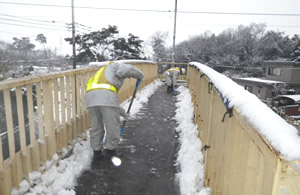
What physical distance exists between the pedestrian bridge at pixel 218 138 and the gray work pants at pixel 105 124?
0.42m

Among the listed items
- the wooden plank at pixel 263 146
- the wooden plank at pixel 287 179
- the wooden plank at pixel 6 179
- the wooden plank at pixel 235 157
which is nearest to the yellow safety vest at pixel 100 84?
the wooden plank at pixel 6 179

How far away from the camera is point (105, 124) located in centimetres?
337

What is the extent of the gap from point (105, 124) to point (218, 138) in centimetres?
173

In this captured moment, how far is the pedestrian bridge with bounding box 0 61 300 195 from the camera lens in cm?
88

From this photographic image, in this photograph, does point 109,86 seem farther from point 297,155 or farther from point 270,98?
point 270,98

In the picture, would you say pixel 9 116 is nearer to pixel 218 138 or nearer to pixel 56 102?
pixel 56 102

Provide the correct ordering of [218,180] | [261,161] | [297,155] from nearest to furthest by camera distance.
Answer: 1. [297,155]
2. [261,161]
3. [218,180]

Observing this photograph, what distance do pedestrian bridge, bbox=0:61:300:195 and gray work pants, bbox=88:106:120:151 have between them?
42cm

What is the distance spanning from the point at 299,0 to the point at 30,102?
51644 millimetres

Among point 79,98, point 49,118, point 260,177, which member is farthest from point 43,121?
point 260,177

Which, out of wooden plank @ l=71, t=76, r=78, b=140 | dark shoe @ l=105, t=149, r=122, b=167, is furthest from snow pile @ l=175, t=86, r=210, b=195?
wooden plank @ l=71, t=76, r=78, b=140

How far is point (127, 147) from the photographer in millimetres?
4031

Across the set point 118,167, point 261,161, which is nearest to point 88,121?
point 118,167

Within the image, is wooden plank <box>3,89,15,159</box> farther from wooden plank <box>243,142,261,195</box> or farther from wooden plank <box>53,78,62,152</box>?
wooden plank <box>243,142,261,195</box>
